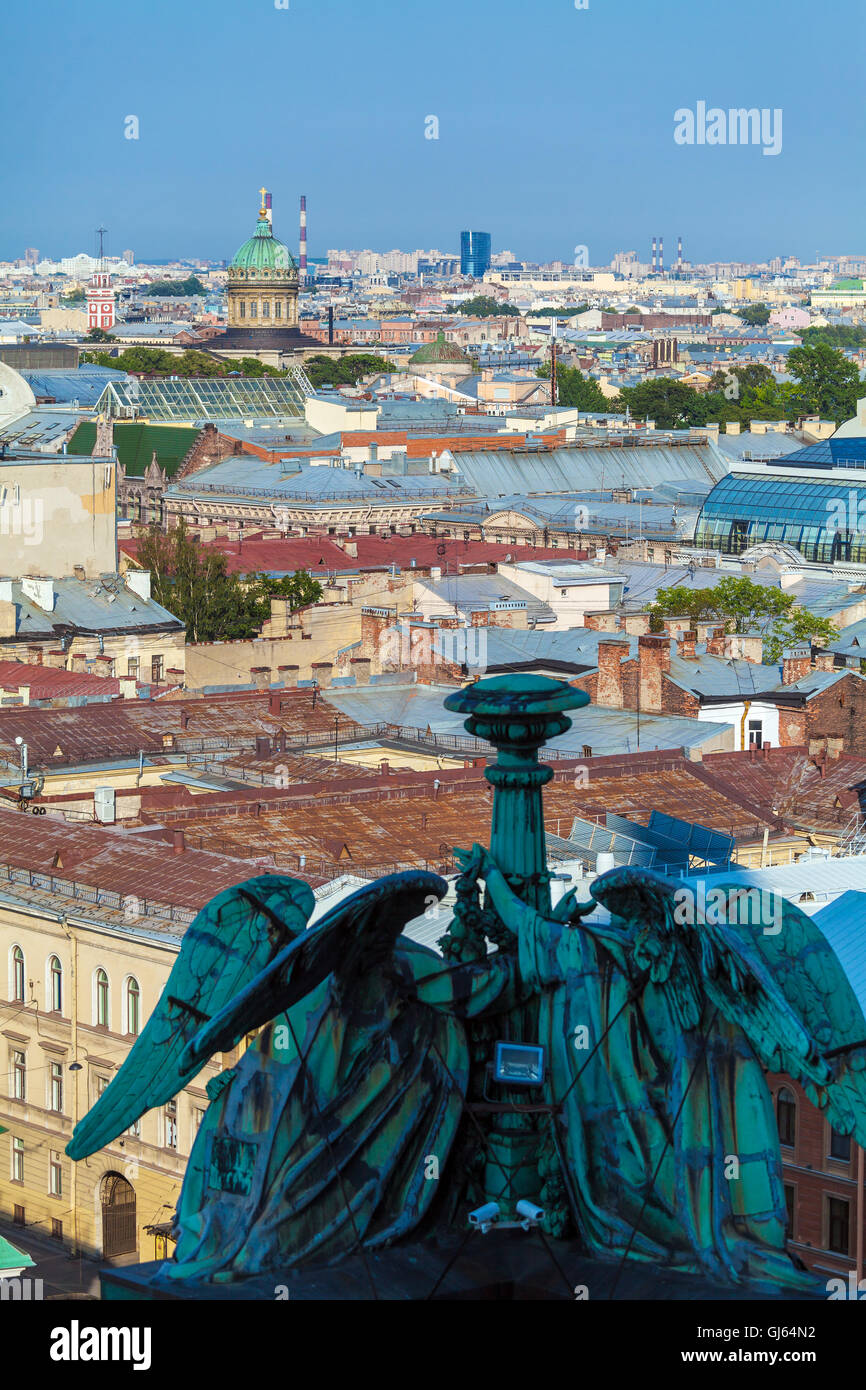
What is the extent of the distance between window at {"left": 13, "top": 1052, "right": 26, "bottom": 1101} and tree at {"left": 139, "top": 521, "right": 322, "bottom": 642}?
24664 millimetres

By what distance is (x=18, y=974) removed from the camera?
2594cm

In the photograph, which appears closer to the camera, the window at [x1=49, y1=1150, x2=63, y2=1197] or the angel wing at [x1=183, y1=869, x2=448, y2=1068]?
the angel wing at [x1=183, y1=869, x2=448, y2=1068]

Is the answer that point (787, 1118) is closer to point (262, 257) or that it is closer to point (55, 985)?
point (55, 985)

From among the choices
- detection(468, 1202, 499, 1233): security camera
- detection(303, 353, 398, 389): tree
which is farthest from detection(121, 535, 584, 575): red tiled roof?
detection(303, 353, 398, 389): tree

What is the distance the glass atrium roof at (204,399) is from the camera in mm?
105562

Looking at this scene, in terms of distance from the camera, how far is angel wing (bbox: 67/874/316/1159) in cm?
755

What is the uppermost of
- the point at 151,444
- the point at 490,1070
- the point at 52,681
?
the point at 151,444

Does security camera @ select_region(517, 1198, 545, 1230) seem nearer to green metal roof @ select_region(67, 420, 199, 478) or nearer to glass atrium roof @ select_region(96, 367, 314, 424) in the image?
green metal roof @ select_region(67, 420, 199, 478)

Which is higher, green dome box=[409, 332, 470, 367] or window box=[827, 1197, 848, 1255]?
green dome box=[409, 332, 470, 367]

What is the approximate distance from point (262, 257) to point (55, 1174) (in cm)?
14083

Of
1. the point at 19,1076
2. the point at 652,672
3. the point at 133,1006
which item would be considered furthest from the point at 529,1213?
the point at 652,672

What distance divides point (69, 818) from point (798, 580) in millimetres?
30647
